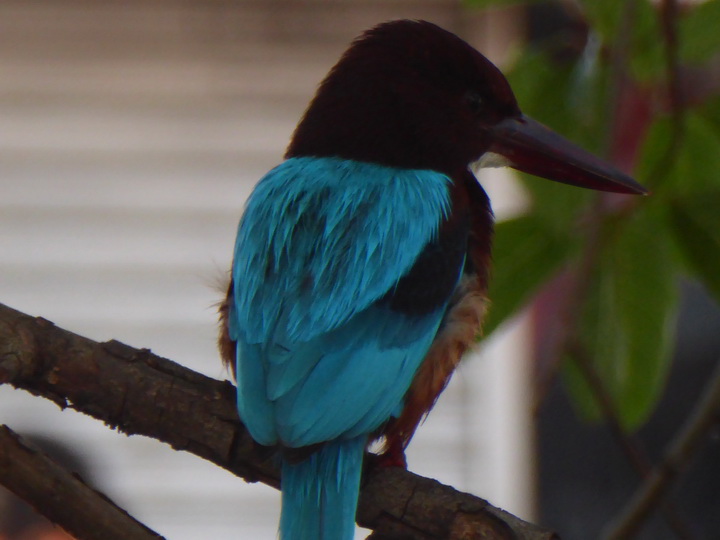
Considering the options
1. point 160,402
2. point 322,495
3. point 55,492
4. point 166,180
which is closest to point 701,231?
point 322,495

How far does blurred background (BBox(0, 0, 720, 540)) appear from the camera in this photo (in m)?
5.49

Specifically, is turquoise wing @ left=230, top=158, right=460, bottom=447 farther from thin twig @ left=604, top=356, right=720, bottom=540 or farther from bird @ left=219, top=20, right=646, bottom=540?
thin twig @ left=604, top=356, right=720, bottom=540

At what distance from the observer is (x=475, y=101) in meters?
2.59

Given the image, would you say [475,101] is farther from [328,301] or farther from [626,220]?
[328,301]

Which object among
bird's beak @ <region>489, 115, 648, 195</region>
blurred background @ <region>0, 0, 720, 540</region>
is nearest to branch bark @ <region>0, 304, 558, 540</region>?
bird's beak @ <region>489, 115, 648, 195</region>

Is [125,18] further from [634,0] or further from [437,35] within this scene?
[634,0]

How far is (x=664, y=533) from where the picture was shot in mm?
5211

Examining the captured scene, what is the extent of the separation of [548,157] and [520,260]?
0.25m

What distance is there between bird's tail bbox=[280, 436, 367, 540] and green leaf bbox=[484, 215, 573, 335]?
64 cm

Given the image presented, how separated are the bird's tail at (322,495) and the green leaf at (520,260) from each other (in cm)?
64

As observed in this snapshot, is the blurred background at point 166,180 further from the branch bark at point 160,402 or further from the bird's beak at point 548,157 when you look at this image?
the branch bark at point 160,402

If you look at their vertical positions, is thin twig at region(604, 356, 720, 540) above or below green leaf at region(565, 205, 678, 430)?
below

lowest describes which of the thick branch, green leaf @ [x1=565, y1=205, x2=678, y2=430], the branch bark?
the thick branch

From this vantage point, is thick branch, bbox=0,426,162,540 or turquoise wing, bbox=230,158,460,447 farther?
turquoise wing, bbox=230,158,460,447
